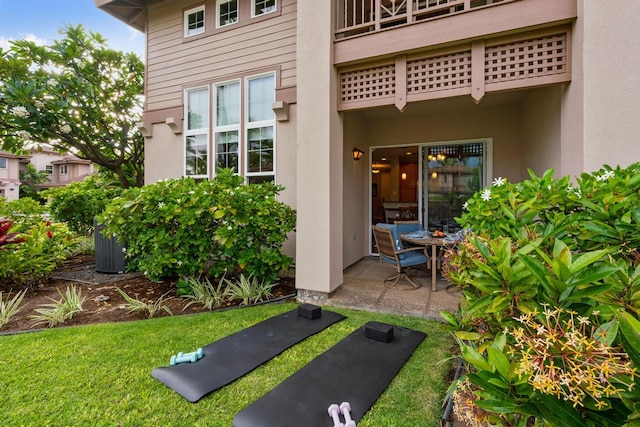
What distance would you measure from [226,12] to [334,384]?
23.8 feet

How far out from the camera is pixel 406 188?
11133 mm

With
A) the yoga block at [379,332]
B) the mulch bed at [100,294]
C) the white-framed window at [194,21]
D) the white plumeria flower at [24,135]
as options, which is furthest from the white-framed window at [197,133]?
the yoga block at [379,332]

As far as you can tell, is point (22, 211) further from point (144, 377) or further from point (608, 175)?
point (608, 175)

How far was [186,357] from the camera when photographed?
271cm

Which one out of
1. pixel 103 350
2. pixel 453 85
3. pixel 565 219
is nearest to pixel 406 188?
pixel 453 85

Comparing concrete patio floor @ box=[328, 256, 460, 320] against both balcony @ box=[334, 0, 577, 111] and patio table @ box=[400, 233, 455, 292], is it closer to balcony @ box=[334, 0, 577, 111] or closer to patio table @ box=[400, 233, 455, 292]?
patio table @ box=[400, 233, 455, 292]

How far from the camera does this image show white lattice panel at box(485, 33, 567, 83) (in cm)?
333

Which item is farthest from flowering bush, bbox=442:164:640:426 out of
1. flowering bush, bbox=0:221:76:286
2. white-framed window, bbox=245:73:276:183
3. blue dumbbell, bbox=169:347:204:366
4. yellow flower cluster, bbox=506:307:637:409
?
flowering bush, bbox=0:221:76:286

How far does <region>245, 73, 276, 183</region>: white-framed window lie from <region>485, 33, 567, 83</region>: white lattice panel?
3.78 metres

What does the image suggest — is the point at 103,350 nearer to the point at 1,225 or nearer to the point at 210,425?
the point at 210,425

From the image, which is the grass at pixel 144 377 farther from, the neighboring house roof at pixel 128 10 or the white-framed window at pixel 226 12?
the neighboring house roof at pixel 128 10

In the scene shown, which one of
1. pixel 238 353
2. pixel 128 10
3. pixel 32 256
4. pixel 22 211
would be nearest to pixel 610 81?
pixel 238 353

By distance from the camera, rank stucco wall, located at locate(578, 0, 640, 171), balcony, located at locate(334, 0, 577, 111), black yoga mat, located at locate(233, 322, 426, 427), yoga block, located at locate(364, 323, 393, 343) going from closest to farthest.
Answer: black yoga mat, located at locate(233, 322, 426, 427)
stucco wall, located at locate(578, 0, 640, 171)
yoga block, located at locate(364, 323, 393, 343)
balcony, located at locate(334, 0, 577, 111)

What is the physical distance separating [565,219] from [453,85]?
2579 millimetres
